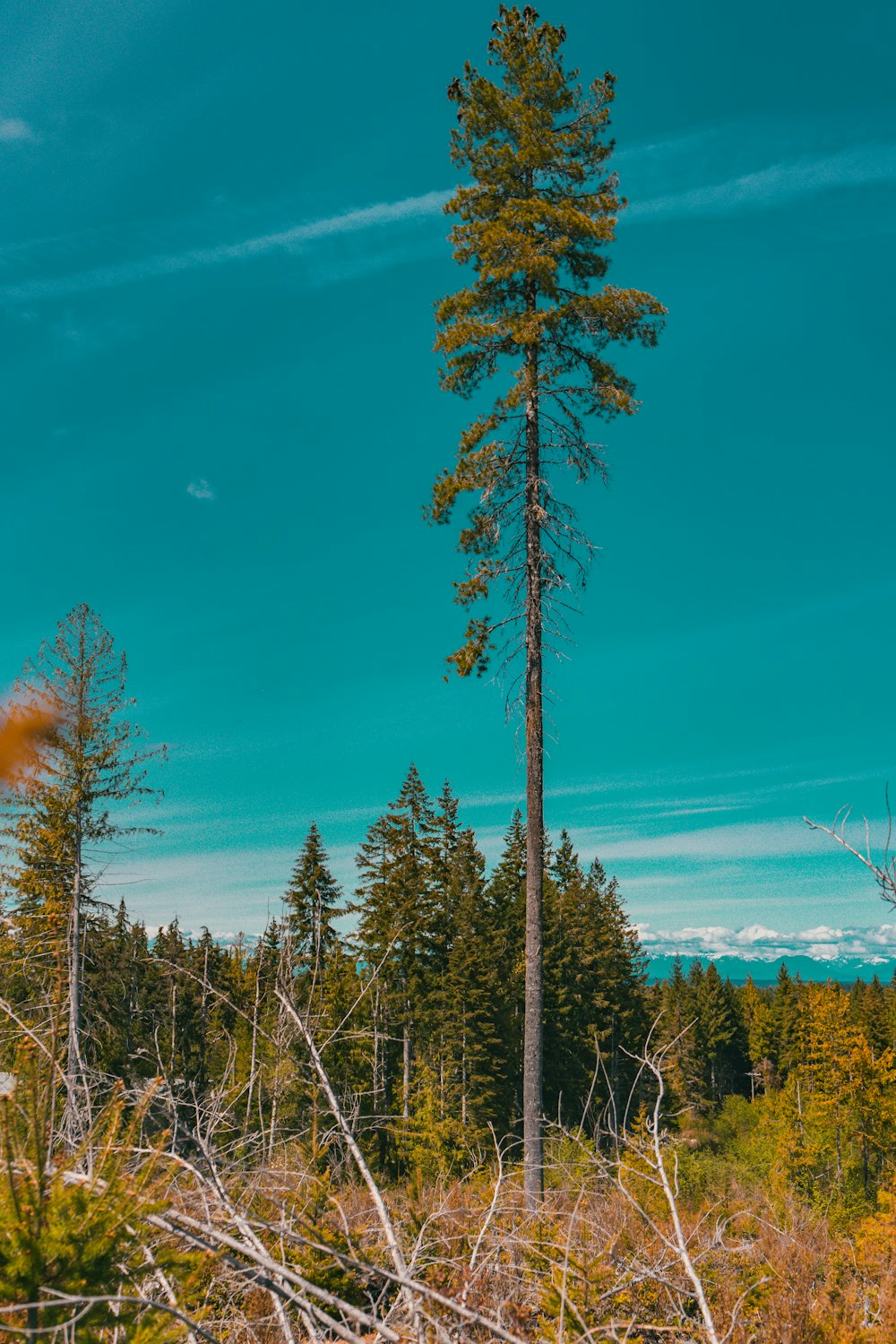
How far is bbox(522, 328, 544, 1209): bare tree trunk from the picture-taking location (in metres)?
10.2

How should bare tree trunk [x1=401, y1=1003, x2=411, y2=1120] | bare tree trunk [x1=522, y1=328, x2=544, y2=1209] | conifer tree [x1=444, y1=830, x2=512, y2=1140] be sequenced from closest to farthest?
bare tree trunk [x1=522, y1=328, x2=544, y2=1209]
conifer tree [x1=444, y1=830, x2=512, y2=1140]
bare tree trunk [x1=401, y1=1003, x2=411, y2=1120]

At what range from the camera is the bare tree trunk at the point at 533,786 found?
1022 cm

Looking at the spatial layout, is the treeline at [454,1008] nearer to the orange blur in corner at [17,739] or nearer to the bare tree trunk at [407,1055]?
the bare tree trunk at [407,1055]

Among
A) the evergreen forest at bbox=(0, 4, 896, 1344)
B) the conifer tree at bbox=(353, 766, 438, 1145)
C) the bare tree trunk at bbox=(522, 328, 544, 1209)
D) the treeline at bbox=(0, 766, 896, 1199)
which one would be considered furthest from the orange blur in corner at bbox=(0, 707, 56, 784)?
the conifer tree at bbox=(353, 766, 438, 1145)

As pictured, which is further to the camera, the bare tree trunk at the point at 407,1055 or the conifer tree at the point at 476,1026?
the bare tree trunk at the point at 407,1055

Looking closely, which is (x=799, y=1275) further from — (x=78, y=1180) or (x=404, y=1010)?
(x=404, y=1010)

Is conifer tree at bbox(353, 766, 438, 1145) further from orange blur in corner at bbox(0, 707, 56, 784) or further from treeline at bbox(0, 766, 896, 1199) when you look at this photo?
orange blur in corner at bbox(0, 707, 56, 784)

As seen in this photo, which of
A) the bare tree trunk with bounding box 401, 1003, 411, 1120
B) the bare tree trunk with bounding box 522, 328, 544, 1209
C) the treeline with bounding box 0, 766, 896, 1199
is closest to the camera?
the bare tree trunk with bounding box 522, 328, 544, 1209

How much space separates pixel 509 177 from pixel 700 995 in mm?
68284

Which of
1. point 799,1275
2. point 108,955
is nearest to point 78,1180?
point 799,1275

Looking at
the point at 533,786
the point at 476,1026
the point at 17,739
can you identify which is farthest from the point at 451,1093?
the point at 17,739

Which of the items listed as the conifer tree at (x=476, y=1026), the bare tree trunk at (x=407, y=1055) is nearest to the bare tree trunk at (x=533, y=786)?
the conifer tree at (x=476, y=1026)

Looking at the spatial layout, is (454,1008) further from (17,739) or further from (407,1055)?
(17,739)

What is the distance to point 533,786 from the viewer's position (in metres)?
11.2
